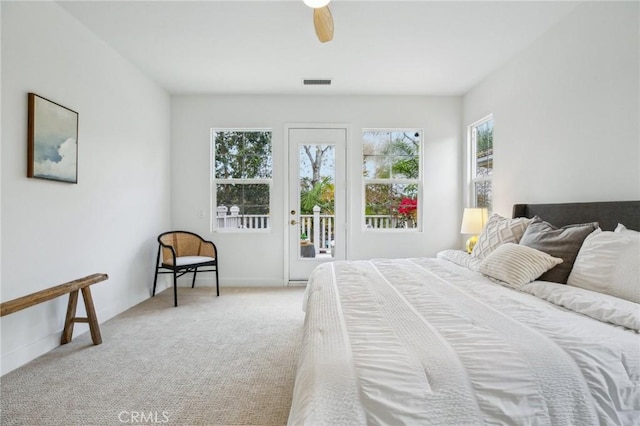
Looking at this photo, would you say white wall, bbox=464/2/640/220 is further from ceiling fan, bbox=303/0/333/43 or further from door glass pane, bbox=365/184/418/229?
ceiling fan, bbox=303/0/333/43

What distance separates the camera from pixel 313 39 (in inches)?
111

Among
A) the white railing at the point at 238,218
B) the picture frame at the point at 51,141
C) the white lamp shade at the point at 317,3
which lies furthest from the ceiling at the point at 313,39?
the white railing at the point at 238,218

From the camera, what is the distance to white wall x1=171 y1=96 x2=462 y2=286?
4.25 m

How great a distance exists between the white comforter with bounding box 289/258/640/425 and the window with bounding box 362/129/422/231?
302 centimetres

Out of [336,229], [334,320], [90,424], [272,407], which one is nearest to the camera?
[334,320]

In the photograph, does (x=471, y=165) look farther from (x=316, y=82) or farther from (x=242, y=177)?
(x=242, y=177)

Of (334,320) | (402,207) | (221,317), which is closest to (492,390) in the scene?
(334,320)

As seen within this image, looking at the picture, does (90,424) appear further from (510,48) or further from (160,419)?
(510,48)

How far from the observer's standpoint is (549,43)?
2.68m

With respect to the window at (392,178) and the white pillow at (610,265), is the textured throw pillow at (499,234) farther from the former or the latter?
the window at (392,178)

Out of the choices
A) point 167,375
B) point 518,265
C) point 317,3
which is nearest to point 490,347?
point 518,265

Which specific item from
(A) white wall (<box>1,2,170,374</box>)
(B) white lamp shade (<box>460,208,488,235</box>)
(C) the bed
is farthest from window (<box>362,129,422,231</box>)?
(A) white wall (<box>1,2,170,374</box>)

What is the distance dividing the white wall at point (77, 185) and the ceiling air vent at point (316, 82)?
6.08 ft

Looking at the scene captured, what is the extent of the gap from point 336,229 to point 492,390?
338cm
